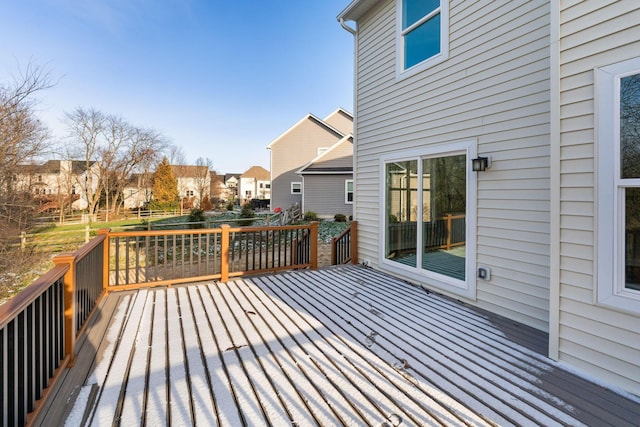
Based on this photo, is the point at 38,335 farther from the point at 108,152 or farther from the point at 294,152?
the point at 108,152

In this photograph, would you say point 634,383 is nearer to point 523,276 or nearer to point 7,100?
point 523,276

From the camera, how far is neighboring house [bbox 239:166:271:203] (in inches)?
1821

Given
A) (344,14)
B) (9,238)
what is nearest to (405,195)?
(344,14)

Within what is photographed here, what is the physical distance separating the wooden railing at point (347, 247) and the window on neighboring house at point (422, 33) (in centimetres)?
291

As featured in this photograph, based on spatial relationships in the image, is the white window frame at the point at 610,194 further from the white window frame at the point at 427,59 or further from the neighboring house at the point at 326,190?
the neighboring house at the point at 326,190

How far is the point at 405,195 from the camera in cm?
455

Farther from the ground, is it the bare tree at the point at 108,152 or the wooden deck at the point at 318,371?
the bare tree at the point at 108,152

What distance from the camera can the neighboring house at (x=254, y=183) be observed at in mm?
46250

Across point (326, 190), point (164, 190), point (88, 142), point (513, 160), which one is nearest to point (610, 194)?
point (513, 160)

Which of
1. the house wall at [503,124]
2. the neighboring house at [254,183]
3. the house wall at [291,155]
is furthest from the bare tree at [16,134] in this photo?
the neighboring house at [254,183]

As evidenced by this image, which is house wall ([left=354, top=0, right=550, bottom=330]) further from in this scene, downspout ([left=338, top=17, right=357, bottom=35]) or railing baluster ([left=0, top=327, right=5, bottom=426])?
railing baluster ([left=0, top=327, right=5, bottom=426])

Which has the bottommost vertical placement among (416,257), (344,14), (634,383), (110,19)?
(634,383)

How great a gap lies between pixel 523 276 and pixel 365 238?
2.76 metres

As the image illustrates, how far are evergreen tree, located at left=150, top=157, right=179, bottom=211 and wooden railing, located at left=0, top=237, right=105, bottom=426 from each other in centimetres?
2454
